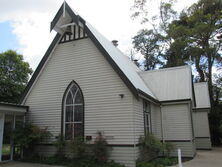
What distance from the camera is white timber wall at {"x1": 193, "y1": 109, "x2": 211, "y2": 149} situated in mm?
17438

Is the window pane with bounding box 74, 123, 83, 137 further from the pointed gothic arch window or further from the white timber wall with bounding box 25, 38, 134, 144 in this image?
the white timber wall with bounding box 25, 38, 134, 144

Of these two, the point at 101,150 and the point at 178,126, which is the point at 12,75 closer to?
the point at 101,150

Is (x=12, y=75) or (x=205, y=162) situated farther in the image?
(x=12, y=75)

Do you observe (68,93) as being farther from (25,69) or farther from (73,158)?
(25,69)

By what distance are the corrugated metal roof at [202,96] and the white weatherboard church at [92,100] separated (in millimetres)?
6361

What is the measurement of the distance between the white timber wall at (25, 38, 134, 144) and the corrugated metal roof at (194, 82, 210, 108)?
1167cm

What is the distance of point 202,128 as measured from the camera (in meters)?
17.6

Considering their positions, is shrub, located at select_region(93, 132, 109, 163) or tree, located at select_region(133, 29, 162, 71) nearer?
shrub, located at select_region(93, 132, 109, 163)

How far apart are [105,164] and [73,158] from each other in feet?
5.85

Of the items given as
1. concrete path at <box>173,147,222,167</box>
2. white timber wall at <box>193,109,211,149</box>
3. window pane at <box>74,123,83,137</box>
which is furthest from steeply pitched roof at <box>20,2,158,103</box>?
white timber wall at <box>193,109,211,149</box>

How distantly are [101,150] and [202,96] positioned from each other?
1394 centimetres

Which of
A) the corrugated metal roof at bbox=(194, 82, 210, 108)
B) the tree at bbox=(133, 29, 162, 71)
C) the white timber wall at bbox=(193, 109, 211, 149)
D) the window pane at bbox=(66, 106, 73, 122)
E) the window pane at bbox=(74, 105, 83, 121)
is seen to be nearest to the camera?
the window pane at bbox=(74, 105, 83, 121)

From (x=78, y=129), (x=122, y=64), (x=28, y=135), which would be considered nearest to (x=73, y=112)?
(x=78, y=129)

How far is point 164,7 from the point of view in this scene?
2536 cm
